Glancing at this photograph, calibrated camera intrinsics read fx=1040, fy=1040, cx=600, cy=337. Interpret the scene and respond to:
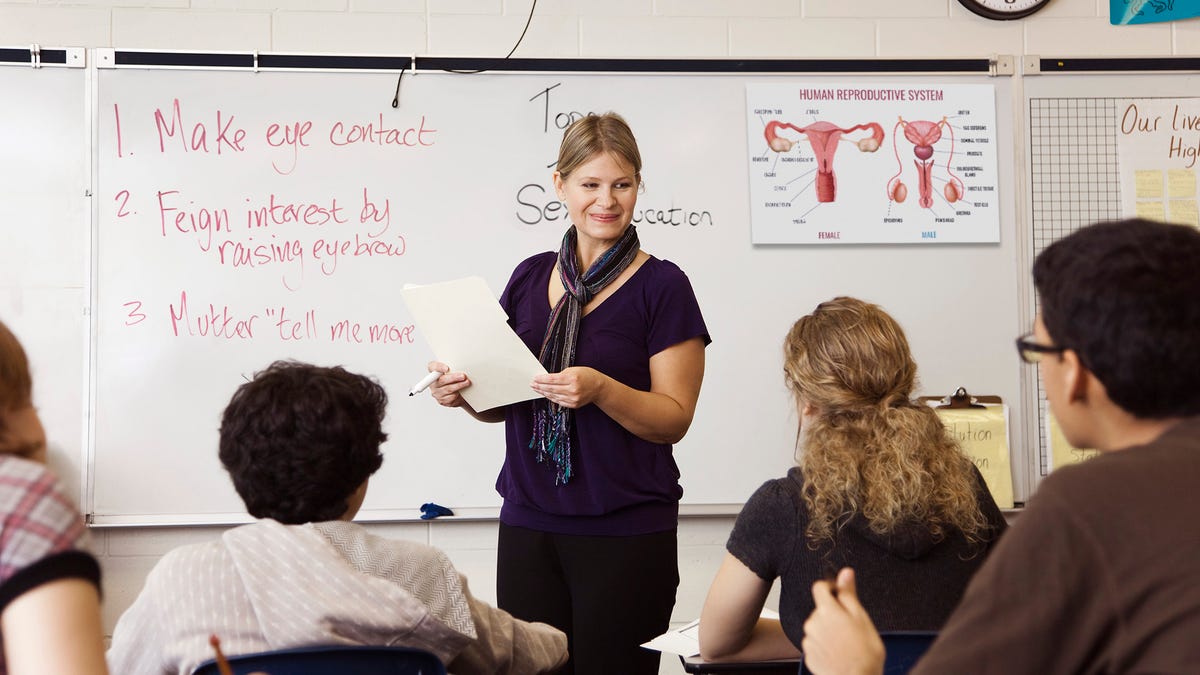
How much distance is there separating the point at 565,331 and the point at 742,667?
69 centimetres

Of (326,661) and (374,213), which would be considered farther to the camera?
(374,213)

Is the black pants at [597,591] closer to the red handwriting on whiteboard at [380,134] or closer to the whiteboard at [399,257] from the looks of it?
the whiteboard at [399,257]

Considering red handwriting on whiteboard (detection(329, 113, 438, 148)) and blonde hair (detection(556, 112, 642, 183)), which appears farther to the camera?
red handwriting on whiteboard (detection(329, 113, 438, 148))

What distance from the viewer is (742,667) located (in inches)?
60.7

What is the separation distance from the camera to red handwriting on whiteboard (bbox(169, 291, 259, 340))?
9.23 ft

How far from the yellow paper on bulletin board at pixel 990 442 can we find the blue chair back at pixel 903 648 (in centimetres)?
183

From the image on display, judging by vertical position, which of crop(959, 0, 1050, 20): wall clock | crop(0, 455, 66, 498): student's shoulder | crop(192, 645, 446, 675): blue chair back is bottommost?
crop(192, 645, 446, 675): blue chair back

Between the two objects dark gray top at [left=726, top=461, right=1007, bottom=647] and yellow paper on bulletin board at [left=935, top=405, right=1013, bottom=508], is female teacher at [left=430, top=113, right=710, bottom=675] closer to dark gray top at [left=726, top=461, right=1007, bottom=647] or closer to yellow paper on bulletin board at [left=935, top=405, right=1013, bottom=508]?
dark gray top at [left=726, top=461, right=1007, bottom=647]

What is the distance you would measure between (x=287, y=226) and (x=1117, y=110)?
2.40 metres

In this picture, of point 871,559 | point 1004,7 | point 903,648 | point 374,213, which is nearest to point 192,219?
point 374,213

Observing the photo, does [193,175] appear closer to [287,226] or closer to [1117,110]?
[287,226]

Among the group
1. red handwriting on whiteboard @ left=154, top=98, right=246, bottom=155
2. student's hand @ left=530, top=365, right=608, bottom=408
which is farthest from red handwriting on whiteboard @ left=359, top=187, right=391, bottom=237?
student's hand @ left=530, top=365, right=608, bottom=408

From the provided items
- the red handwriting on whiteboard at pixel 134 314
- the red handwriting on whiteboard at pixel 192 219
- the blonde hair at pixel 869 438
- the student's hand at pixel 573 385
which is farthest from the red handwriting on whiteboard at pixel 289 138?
the blonde hair at pixel 869 438

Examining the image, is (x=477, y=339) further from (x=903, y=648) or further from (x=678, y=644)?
(x=903, y=648)
